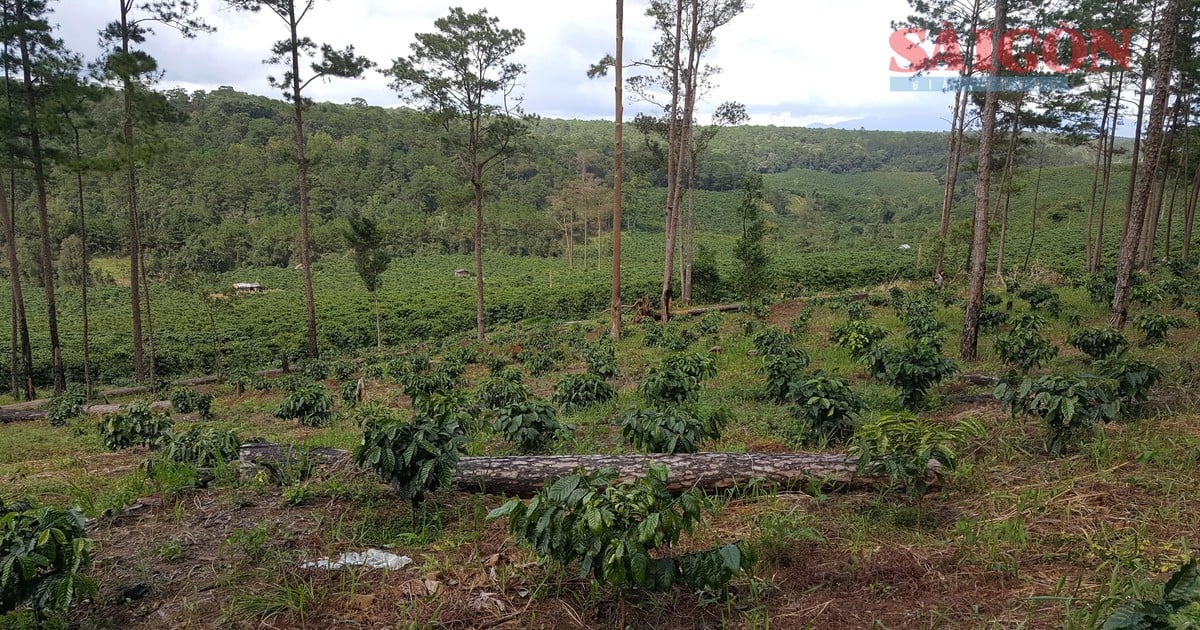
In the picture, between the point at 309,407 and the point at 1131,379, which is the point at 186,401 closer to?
the point at 309,407

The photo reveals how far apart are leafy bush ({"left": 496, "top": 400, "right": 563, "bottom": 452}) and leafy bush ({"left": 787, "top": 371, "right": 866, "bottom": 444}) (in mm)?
2264

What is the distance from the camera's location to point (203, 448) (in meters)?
5.12

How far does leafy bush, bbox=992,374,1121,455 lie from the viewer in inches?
160

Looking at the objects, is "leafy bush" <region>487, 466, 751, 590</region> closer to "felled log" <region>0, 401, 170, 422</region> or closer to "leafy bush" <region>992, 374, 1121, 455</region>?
"leafy bush" <region>992, 374, 1121, 455</region>

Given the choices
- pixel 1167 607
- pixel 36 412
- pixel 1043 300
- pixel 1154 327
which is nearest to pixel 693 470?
pixel 1167 607

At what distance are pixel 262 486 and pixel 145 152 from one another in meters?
12.3

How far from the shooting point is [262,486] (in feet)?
14.0

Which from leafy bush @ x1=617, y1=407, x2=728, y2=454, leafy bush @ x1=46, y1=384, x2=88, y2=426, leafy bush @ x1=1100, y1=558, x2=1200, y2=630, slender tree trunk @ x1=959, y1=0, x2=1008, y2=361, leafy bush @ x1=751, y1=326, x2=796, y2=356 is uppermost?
slender tree trunk @ x1=959, y1=0, x2=1008, y2=361

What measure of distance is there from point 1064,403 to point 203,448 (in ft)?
22.1

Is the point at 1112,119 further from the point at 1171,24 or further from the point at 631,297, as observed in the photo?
the point at 631,297

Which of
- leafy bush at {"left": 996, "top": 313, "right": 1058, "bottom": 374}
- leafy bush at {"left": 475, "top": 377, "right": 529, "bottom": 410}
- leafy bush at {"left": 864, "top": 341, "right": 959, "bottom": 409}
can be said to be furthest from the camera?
leafy bush at {"left": 475, "top": 377, "right": 529, "bottom": 410}

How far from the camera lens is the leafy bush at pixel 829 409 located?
5.20 metres

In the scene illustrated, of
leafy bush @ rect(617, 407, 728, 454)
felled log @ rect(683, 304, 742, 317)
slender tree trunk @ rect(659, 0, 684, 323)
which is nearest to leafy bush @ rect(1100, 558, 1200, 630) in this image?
leafy bush @ rect(617, 407, 728, 454)

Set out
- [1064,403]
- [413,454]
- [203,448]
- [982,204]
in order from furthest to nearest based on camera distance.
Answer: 1. [982,204]
2. [203,448]
3. [1064,403]
4. [413,454]
